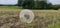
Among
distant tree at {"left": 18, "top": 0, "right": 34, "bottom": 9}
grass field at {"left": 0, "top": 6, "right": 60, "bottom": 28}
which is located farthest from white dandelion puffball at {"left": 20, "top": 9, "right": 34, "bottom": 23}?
distant tree at {"left": 18, "top": 0, "right": 34, "bottom": 9}

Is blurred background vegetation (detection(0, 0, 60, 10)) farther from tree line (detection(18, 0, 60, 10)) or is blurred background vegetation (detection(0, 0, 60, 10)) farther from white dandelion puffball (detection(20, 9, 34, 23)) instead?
white dandelion puffball (detection(20, 9, 34, 23))

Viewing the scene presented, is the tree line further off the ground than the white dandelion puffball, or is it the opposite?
the tree line

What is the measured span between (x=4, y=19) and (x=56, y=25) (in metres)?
0.51

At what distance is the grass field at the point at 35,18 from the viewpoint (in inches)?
54.8

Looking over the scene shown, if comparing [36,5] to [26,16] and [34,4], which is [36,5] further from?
[26,16]

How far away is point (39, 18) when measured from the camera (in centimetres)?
148

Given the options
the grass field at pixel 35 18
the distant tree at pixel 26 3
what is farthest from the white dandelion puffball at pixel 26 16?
the distant tree at pixel 26 3

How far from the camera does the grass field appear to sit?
139 cm

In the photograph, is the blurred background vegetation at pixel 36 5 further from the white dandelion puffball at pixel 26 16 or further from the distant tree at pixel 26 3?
the white dandelion puffball at pixel 26 16

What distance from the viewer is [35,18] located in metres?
1.47

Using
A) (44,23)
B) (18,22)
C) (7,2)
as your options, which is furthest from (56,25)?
(7,2)

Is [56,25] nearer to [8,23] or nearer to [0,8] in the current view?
[8,23]

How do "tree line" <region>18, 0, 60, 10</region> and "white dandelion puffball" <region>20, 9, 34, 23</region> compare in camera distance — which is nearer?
"white dandelion puffball" <region>20, 9, 34, 23</region>

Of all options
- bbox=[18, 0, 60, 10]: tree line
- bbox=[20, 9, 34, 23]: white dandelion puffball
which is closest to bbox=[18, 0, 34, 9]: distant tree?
bbox=[18, 0, 60, 10]: tree line
